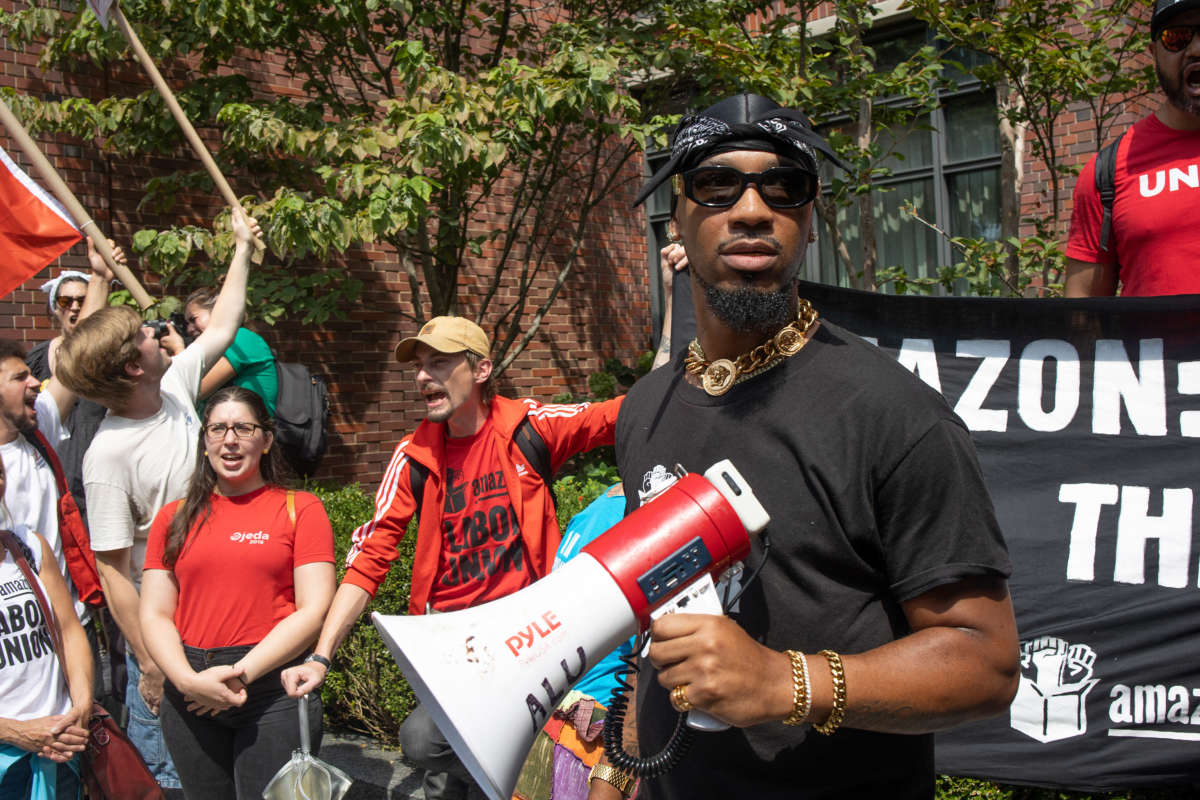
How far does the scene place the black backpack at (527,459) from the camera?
3811 millimetres

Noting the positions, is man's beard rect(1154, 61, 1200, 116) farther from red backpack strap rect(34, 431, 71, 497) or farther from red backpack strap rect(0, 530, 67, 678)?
red backpack strap rect(34, 431, 71, 497)

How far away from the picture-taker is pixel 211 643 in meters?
3.64

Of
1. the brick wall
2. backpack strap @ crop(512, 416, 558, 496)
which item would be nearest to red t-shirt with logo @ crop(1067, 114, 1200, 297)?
backpack strap @ crop(512, 416, 558, 496)

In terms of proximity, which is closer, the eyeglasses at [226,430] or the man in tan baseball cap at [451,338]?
the eyeglasses at [226,430]

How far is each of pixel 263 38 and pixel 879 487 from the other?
264 inches

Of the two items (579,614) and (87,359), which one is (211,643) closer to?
(87,359)

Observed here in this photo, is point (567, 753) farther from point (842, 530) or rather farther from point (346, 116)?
point (346, 116)

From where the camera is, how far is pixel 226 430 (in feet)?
12.5

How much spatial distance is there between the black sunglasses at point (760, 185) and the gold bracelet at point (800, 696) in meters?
0.80

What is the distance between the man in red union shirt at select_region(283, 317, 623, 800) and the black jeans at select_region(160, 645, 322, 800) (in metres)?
0.46

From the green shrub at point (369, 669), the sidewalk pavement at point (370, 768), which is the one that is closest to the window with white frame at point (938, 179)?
the green shrub at point (369, 669)

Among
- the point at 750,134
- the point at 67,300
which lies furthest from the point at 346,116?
the point at 750,134

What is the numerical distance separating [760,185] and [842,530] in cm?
62

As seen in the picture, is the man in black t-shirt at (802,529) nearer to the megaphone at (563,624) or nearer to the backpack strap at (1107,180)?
the megaphone at (563,624)
